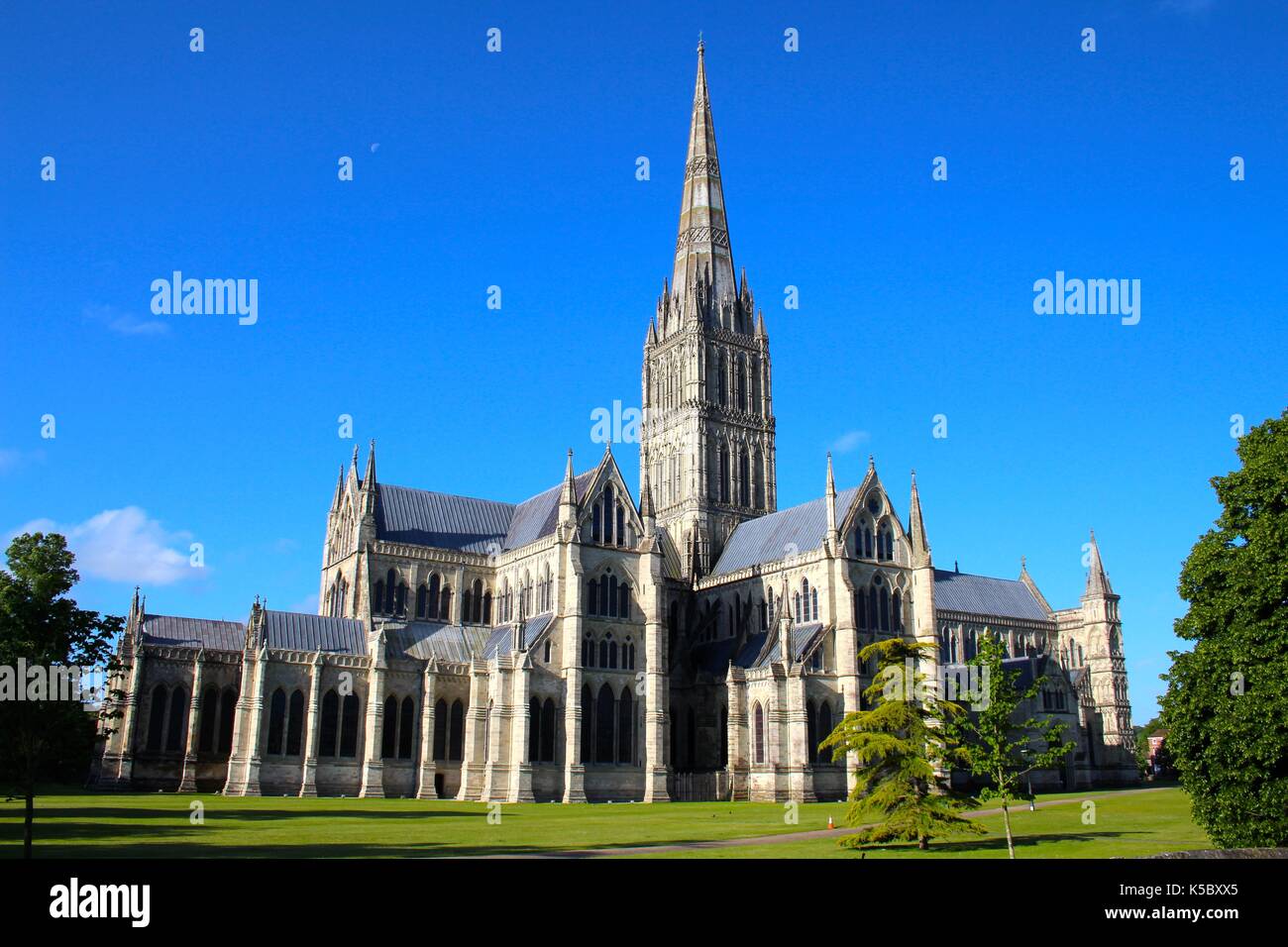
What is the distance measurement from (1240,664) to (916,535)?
4277 cm

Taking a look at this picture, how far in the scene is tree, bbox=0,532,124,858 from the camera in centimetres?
2684

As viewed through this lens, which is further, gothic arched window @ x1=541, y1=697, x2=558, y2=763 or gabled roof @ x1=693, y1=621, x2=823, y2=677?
gabled roof @ x1=693, y1=621, x2=823, y2=677

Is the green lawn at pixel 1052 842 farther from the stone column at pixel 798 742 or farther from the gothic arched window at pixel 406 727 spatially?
the gothic arched window at pixel 406 727

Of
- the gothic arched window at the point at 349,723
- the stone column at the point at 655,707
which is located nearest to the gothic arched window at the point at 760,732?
the stone column at the point at 655,707

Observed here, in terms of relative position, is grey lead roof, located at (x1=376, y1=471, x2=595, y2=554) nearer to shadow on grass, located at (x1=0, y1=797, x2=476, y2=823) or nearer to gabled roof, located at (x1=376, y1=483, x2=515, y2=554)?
gabled roof, located at (x1=376, y1=483, x2=515, y2=554)

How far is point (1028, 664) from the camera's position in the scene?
8325 centimetres

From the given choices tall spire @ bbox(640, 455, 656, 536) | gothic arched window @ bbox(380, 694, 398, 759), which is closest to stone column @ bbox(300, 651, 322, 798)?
gothic arched window @ bbox(380, 694, 398, 759)

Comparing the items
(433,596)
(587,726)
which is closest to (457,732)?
(587,726)

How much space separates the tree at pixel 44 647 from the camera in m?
26.8

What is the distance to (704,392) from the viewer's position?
90.8 m

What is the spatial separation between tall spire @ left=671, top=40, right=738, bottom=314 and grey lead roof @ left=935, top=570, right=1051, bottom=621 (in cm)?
3148

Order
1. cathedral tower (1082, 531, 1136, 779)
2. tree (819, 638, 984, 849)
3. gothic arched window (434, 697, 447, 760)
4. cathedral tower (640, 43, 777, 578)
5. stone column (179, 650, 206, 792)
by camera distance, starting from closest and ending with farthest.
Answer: tree (819, 638, 984, 849), stone column (179, 650, 206, 792), gothic arched window (434, 697, 447, 760), cathedral tower (640, 43, 777, 578), cathedral tower (1082, 531, 1136, 779)

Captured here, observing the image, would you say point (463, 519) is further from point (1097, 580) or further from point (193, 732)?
point (1097, 580)
